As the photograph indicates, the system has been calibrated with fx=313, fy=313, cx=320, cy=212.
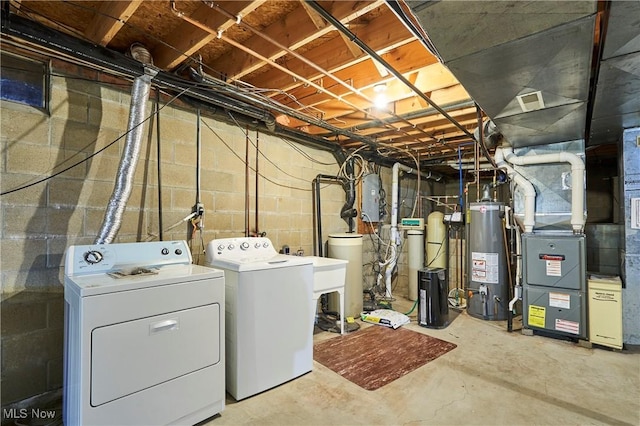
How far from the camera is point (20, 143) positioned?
1.96m

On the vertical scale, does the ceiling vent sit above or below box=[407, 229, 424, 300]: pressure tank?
above

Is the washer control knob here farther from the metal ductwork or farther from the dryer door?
the metal ductwork

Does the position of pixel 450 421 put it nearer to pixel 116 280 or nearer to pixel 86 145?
pixel 116 280

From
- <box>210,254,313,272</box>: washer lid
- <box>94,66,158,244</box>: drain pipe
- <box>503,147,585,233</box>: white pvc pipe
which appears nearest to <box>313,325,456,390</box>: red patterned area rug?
<box>210,254,313,272</box>: washer lid

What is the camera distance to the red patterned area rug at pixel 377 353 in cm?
246

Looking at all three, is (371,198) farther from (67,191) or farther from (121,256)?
(67,191)

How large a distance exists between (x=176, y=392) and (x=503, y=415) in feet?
6.46

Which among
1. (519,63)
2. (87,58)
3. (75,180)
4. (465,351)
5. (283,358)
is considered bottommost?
(465,351)

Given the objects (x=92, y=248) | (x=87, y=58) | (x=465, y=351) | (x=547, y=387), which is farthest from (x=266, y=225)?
(x=547, y=387)

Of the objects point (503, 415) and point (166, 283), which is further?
point (503, 415)

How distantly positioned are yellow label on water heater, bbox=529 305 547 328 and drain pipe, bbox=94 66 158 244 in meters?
3.89

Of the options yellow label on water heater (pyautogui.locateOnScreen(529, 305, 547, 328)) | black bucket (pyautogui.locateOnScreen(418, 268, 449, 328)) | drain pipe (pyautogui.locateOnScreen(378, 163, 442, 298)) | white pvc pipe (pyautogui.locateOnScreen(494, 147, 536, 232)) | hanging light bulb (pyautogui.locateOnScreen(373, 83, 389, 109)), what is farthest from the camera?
drain pipe (pyautogui.locateOnScreen(378, 163, 442, 298))

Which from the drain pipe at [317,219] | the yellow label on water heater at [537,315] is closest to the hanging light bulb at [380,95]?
the drain pipe at [317,219]

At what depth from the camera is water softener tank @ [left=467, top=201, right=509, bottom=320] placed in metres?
3.82
